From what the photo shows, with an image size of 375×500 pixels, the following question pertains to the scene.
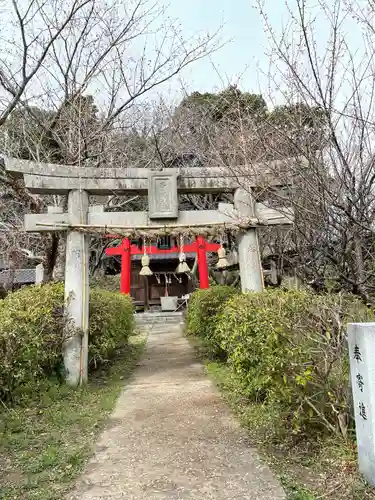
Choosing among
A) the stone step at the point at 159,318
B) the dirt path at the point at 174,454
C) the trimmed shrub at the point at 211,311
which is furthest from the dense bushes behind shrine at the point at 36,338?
the stone step at the point at 159,318

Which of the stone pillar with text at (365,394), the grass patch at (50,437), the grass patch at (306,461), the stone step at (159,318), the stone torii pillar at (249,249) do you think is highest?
the stone torii pillar at (249,249)

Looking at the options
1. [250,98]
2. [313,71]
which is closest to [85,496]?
[313,71]

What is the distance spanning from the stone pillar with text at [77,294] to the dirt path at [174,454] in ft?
2.97

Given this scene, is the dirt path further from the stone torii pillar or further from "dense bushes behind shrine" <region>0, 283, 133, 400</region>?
the stone torii pillar

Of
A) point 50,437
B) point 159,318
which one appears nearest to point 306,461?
point 50,437

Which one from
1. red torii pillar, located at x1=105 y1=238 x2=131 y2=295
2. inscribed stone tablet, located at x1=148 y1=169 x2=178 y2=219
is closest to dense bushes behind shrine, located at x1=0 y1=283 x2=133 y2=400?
inscribed stone tablet, located at x1=148 y1=169 x2=178 y2=219

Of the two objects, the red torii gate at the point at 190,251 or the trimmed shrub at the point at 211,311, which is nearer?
the trimmed shrub at the point at 211,311

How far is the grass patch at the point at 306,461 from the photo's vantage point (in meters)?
3.06

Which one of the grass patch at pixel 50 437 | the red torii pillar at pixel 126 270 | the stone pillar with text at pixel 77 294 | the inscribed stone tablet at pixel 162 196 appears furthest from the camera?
the red torii pillar at pixel 126 270

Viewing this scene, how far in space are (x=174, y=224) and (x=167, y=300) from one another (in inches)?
625

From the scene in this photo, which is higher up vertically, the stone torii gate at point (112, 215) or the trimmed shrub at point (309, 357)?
the stone torii gate at point (112, 215)

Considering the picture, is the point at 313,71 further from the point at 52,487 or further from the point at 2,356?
the point at 2,356

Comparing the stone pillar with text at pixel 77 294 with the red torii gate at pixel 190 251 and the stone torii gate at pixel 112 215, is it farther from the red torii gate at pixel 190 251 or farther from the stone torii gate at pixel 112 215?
the red torii gate at pixel 190 251

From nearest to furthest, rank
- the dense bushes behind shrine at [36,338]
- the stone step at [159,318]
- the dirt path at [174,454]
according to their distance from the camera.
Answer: the dirt path at [174,454]
the dense bushes behind shrine at [36,338]
the stone step at [159,318]
